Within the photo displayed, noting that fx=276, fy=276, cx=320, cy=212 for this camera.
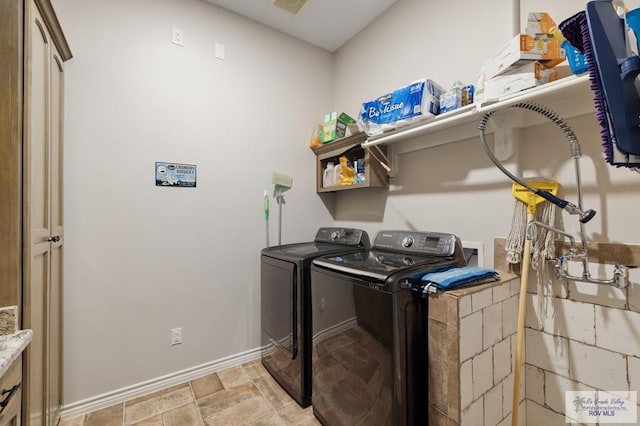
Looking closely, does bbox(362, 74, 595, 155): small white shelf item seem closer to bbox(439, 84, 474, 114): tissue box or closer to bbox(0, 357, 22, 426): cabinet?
bbox(439, 84, 474, 114): tissue box

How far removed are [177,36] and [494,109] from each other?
2.15 meters

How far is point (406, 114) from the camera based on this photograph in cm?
167

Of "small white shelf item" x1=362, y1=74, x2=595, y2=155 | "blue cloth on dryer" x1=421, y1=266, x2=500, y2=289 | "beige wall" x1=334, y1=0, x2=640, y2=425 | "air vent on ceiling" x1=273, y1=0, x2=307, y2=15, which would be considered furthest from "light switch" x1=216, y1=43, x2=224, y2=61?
"blue cloth on dryer" x1=421, y1=266, x2=500, y2=289

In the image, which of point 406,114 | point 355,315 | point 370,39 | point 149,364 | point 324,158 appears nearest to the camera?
point 355,315

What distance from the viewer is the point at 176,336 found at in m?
2.00

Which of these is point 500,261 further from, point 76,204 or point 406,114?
point 76,204

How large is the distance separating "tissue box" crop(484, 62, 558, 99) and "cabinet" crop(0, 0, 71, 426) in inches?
74.4

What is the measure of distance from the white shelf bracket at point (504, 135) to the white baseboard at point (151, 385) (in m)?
2.28

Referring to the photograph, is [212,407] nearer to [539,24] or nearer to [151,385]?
[151,385]

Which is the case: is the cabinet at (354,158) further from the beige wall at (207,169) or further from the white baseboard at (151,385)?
the white baseboard at (151,385)

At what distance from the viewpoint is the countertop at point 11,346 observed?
76cm

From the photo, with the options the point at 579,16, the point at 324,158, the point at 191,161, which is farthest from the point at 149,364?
the point at 579,16

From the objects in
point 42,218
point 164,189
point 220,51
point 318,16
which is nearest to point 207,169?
point 164,189

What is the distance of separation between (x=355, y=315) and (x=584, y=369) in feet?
3.46
